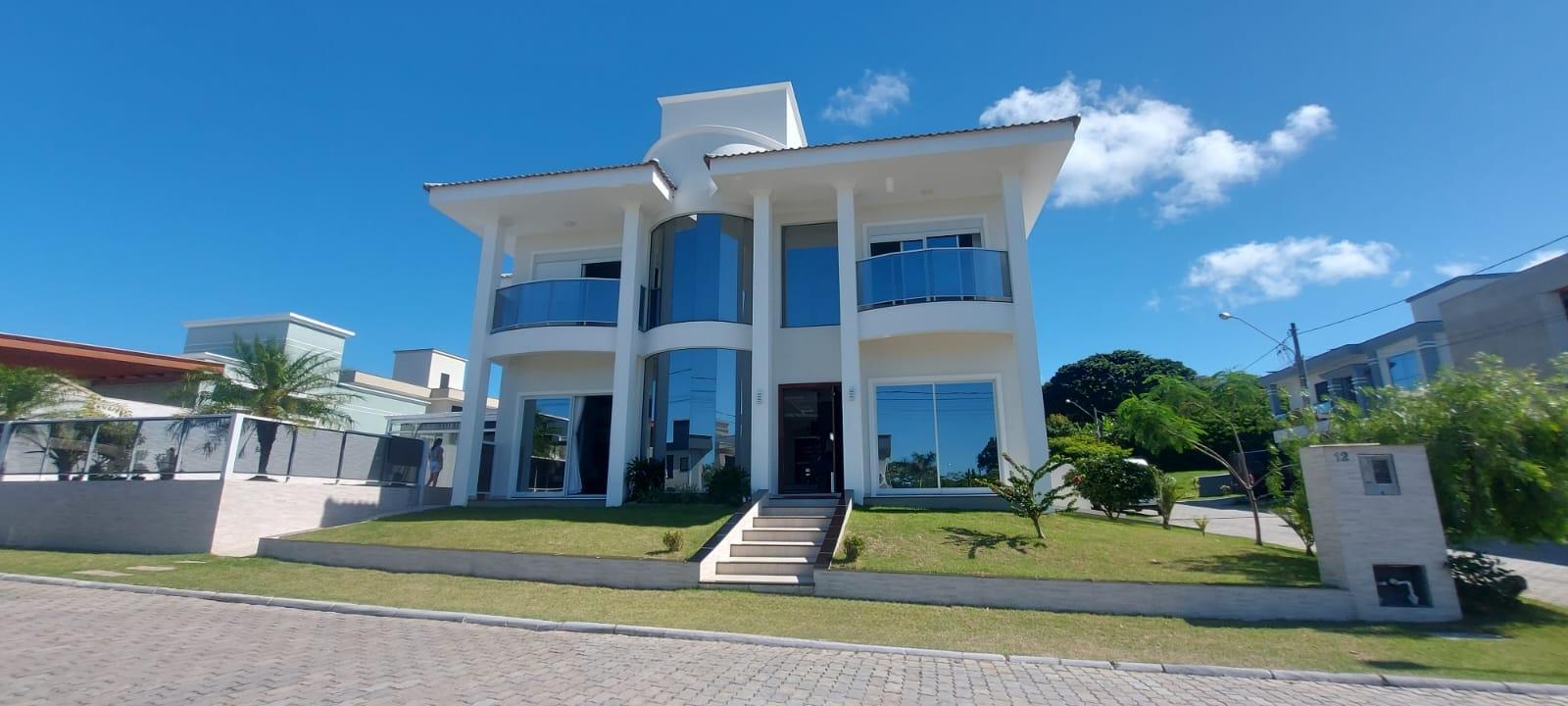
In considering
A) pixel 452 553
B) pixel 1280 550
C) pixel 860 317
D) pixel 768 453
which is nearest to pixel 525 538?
pixel 452 553

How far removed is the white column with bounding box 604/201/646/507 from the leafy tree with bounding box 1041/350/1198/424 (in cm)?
4320

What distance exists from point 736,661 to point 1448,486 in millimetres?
9552

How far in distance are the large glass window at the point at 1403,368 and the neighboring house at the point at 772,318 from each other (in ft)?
88.9

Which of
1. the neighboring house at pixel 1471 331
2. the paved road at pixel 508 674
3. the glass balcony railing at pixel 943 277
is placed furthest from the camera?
the neighboring house at pixel 1471 331

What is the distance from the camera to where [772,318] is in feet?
50.3

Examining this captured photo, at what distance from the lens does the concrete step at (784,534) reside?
11039mm

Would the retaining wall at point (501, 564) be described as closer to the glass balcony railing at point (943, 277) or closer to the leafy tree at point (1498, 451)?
the glass balcony railing at point (943, 277)

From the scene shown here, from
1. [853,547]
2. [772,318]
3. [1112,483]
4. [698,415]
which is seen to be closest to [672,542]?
[853,547]

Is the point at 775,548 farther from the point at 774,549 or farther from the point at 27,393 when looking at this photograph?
the point at 27,393

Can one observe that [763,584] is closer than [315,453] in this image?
Yes

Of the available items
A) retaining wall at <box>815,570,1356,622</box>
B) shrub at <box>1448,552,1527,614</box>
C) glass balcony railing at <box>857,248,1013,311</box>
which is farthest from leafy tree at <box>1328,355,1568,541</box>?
glass balcony railing at <box>857,248,1013,311</box>

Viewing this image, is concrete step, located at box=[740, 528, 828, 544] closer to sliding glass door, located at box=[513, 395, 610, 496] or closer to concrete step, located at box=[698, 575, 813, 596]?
concrete step, located at box=[698, 575, 813, 596]

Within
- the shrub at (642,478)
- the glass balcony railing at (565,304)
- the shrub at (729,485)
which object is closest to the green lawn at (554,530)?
the shrub at (729,485)

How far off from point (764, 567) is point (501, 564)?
13.0 ft
